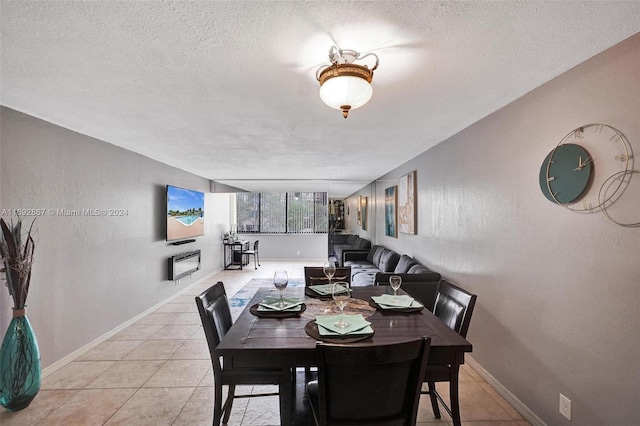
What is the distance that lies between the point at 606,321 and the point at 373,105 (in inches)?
76.8

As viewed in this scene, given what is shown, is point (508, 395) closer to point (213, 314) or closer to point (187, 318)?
point (213, 314)

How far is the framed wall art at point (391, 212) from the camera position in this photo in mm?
5258

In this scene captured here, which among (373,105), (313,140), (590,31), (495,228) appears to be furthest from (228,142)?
(590,31)

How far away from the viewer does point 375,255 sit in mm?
5965

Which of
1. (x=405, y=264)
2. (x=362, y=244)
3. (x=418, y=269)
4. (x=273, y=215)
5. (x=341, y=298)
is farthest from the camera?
(x=273, y=215)

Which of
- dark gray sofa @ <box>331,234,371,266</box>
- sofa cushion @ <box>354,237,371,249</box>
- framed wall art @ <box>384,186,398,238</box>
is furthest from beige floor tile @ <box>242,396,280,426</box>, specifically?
sofa cushion @ <box>354,237,371,249</box>

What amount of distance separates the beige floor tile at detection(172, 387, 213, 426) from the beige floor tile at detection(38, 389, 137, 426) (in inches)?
20.6

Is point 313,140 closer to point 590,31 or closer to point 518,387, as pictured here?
point 590,31

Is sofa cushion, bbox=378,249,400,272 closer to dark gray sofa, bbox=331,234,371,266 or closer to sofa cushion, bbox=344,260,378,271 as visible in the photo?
sofa cushion, bbox=344,260,378,271

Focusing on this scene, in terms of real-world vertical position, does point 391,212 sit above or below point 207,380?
above

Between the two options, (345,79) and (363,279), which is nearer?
(345,79)

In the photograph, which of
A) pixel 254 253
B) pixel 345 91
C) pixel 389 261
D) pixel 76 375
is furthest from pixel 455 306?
pixel 254 253

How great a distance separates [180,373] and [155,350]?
2.19ft

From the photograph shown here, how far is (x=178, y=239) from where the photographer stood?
5188 mm
